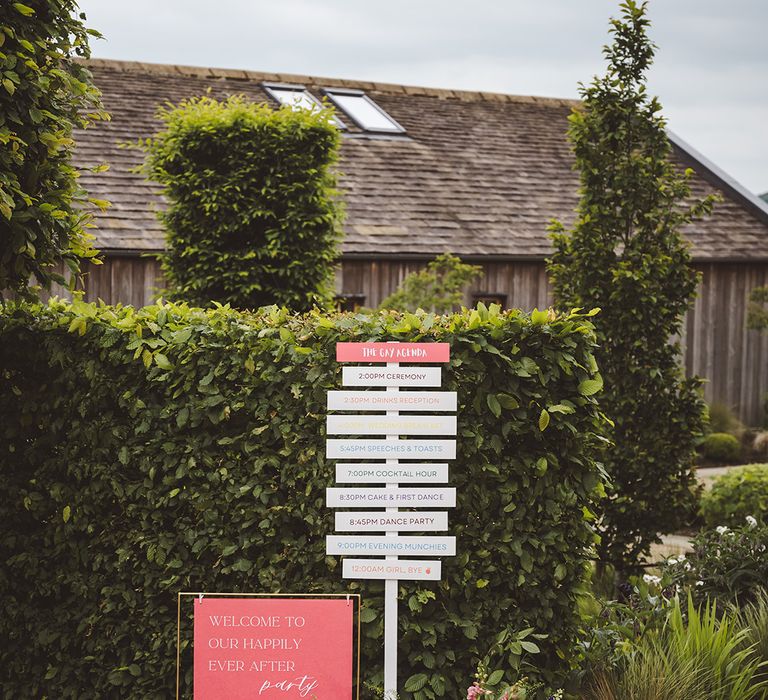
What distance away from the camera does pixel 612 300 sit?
761 centimetres

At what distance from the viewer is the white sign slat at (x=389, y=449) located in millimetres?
4477

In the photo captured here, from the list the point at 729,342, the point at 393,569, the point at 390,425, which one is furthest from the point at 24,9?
the point at 729,342

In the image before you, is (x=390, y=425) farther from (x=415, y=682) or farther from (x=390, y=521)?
(x=415, y=682)

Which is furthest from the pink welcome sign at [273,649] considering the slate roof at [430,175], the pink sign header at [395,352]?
the slate roof at [430,175]

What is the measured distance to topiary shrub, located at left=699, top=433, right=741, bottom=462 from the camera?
15945mm

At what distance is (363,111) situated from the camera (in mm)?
19547

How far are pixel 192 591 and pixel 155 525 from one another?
0.38 metres

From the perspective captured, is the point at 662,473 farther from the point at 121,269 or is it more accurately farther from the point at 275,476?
the point at 121,269

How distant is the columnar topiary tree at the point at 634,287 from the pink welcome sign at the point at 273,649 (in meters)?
→ 3.49

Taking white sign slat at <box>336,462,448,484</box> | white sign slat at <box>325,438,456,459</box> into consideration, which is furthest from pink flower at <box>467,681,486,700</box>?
white sign slat at <box>325,438,456,459</box>

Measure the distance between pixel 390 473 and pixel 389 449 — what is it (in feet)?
0.38

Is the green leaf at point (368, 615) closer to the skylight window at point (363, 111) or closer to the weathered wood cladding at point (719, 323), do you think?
the weathered wood cladding at point (719, 323)

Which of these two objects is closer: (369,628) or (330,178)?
(369,628)

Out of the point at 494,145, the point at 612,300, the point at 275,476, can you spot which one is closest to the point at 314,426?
the point at 275,476
